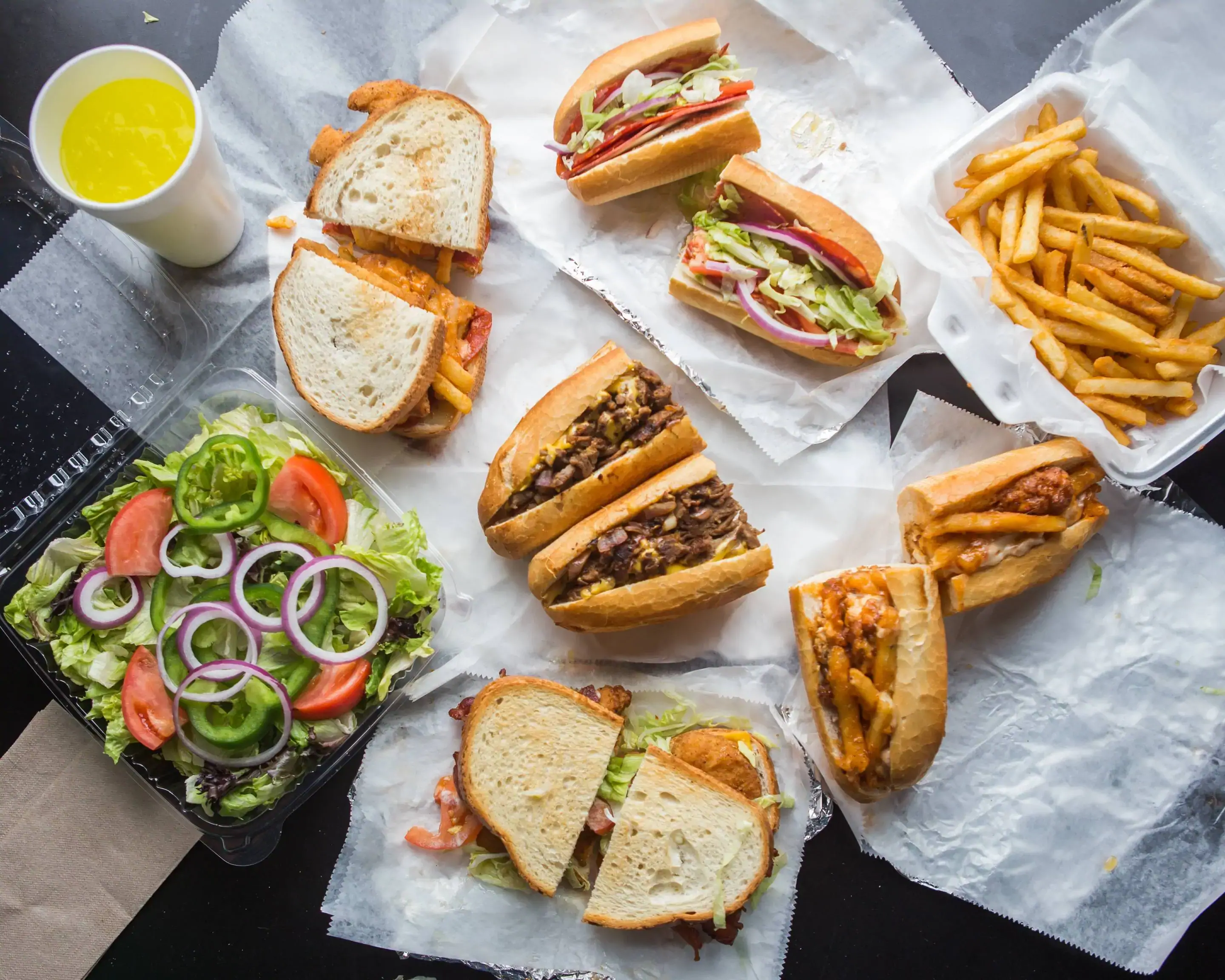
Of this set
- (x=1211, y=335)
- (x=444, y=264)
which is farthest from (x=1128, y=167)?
(x=444, y=264)

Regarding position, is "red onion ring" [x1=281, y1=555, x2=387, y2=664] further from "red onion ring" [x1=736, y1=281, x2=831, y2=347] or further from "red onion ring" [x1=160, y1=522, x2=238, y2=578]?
"red onion ring" [x1=736, y1=281, x2=831, y2=347]

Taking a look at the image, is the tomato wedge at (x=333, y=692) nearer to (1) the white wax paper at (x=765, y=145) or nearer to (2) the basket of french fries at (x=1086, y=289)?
(1) the white wax paper at (x=765, y=145)

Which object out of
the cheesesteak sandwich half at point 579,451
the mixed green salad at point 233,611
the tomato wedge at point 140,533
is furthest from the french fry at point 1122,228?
the tomato wedge at point 140,533

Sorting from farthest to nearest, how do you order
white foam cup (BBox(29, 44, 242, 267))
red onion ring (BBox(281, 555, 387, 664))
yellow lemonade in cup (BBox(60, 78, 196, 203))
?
red onion ring (BBox(281, 555, 387, 664)) → yellow lemonade in cup (BBox(60, 78, 196, 203)) → white foam cup (BBox(29, 44, 242, 267))

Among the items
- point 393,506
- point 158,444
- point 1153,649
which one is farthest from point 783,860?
point 158,444

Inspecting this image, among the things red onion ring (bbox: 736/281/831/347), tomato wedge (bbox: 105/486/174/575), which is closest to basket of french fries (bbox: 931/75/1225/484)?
red onion ring (bbox: 736/281/831/347)

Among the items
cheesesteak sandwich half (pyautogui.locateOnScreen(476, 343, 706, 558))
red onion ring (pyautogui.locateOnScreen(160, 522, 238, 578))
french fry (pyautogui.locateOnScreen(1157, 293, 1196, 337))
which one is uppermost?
red onion ring (pyautogui.locateOnScreen(160, 522, 238, 578))
